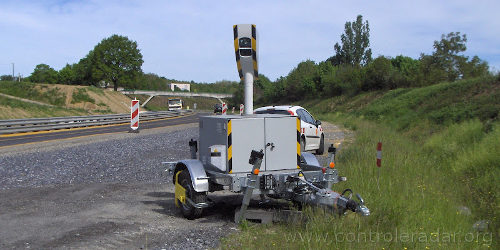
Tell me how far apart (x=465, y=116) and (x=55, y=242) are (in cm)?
2318

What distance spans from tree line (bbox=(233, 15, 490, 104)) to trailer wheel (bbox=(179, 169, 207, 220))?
2972 cm

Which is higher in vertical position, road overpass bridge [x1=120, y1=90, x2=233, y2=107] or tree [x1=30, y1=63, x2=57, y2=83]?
tree [x1=30, y1=63, x2=57, y2=83]

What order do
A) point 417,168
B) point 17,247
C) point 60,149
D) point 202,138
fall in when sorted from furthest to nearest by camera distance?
1. point 60,149
2. point 417,168
3. point 202,138
4. point 17,247

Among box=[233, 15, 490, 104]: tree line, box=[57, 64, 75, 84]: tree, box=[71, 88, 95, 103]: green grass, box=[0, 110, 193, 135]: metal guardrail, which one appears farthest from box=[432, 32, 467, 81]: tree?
box=[57, 64, 75, 84]: tree

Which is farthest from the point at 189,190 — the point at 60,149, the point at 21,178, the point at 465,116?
the point at 465,116

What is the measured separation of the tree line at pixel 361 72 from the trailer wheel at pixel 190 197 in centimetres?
2972

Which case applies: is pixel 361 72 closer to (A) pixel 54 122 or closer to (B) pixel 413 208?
(A) pixel 54 122

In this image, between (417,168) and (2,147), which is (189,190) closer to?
(417,168)

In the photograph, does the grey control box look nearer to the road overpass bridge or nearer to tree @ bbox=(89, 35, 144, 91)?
tree @ bbox=(89, 35, 144, 91)

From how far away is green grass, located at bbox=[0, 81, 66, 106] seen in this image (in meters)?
73.6

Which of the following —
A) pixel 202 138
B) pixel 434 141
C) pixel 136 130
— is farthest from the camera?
pixel 136 130

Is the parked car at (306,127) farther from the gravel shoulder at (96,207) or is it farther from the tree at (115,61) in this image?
the tree at (115,61)

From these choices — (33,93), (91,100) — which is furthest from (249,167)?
(33,93)

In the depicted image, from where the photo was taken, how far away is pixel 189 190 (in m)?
6.71
